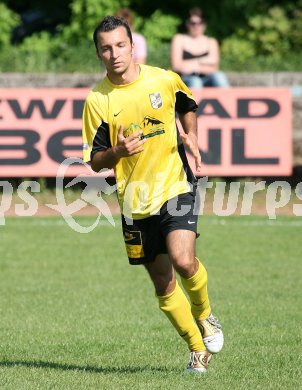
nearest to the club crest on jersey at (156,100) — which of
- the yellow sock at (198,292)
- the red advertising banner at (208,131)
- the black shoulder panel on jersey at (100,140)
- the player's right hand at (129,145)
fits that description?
the black shoulder panel on jersey at (100,140)

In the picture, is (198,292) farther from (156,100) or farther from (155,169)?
(156,100)

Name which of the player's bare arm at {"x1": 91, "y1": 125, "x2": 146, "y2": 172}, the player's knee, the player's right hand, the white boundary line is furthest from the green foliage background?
the player's right hand

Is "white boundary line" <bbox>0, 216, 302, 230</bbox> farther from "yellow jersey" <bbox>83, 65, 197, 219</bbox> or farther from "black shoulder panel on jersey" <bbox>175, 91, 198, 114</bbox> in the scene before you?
→ "yellow jersey" <bbox>83, 65, 197, 219</bbox>

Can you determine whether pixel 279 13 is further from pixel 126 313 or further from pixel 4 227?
pixel 126 313

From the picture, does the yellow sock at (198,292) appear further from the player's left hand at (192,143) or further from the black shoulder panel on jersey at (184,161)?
the player's left hand at (192,143)

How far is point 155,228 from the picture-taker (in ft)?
22.9

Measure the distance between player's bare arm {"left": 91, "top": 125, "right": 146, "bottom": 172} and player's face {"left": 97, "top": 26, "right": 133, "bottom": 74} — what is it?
413mm

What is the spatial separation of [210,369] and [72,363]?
0.93 meters

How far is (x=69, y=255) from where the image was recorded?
1254cm

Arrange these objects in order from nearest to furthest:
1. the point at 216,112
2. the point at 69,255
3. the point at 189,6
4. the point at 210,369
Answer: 1. the point at 210,369
2. the point at 69,255
3. the point at 216,112
4. the point at 189,6

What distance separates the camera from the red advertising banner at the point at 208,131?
50.3 feet

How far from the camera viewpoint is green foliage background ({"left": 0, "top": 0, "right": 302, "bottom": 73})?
18.1 meters

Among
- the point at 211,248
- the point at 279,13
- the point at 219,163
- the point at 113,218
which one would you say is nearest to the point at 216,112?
the point at 219,163

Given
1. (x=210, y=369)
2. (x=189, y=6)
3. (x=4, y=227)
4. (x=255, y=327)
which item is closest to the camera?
(x=210, y=369)
